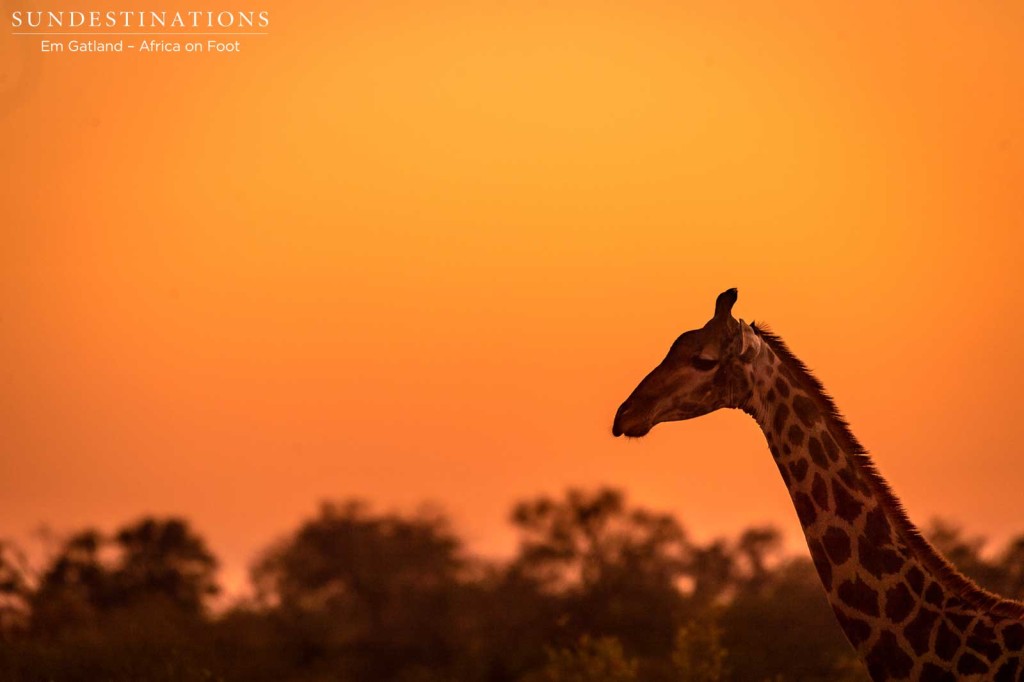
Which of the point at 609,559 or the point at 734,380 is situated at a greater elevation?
the point at 609,559

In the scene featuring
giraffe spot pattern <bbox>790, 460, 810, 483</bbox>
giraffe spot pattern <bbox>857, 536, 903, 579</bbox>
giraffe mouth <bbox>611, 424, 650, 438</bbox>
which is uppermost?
giraffe mouth <bbox>611, 424, 650, 438</bbox>

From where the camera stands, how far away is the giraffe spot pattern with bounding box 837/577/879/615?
11.0 meters

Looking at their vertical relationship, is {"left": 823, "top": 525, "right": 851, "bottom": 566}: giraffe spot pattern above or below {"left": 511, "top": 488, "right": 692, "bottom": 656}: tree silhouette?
below

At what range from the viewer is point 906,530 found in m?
11.2

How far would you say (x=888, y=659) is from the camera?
35.9 feet

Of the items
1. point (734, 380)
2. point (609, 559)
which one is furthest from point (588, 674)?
point (609, 559)

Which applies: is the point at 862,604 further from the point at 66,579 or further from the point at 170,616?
the point at 66,579

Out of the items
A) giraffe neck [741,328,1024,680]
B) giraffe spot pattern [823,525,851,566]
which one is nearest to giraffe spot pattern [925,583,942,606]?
giraffe neck [741,328,1024,680]

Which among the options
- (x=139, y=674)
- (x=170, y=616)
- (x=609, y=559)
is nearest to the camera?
(x=139, y=674)

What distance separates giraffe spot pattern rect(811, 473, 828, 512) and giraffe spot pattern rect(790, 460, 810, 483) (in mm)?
76

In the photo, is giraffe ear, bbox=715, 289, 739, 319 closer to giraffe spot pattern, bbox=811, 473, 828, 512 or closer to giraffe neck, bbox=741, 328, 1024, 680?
giraffe neck, bbox=741, 328, 1024, 680

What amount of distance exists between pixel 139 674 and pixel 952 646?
1881 centimetres

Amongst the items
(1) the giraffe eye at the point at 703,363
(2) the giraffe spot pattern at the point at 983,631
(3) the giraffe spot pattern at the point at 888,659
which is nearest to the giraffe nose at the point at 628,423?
(1) the giraffe eye at the point at 703,363

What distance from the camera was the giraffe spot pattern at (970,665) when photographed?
10.7 metres
